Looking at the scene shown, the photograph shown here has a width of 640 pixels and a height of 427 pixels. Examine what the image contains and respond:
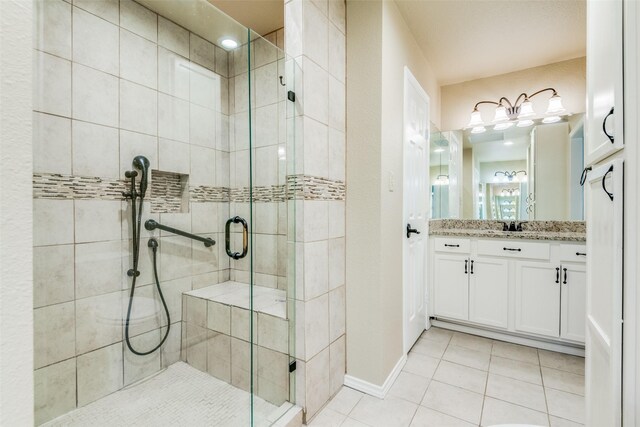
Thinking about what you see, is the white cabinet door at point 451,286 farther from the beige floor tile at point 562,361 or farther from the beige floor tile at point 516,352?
the beige floor tile at point 562,361

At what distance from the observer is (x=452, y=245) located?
8.78 ft

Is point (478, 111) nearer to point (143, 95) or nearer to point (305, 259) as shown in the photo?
point (305, 259)

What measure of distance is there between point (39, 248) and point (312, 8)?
1.78 meters

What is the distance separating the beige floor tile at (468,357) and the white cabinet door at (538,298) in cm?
45

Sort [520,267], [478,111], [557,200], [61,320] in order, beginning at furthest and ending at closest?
[478,111] → [557,200] → [520,267] → [61,320]

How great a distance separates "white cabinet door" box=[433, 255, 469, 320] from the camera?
103 inches

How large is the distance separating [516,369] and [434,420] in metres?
0.92

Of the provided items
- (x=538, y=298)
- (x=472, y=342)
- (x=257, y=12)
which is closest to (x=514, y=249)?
(x=538, y=298)

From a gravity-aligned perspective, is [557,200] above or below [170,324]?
above

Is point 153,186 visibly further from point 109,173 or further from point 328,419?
point 328,419

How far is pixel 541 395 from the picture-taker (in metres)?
1.77

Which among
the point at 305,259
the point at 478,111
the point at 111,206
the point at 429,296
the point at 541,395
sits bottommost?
the point at 541,395

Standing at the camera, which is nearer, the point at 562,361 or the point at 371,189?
the point at 371,189

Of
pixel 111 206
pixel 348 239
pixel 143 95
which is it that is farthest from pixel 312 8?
pixel 111 206
